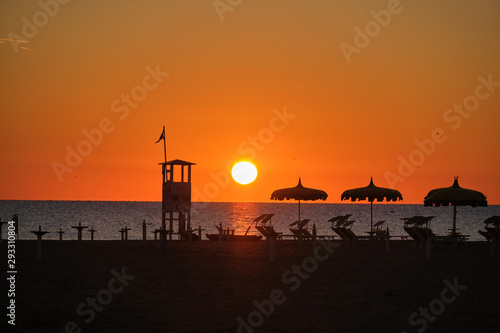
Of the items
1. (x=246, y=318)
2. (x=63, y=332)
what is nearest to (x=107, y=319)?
(x=63, y=332)

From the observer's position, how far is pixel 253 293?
13570 millimetres

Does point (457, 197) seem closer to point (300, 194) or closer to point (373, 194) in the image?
point (373, 194)

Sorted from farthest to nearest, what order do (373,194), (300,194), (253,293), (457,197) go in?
(300,194) → (373,194) → (457,197) → (253,293)

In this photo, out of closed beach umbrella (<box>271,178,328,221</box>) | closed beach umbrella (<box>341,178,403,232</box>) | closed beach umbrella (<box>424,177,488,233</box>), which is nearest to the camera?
closed beach umbrella (<box>424,177,488,233</box>)

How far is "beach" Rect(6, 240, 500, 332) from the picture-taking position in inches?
413

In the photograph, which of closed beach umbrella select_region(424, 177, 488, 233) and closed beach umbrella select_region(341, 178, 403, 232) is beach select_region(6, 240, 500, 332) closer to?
closed beach umbrella select_region(424, 177, 488, 233)

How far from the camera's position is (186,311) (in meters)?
11.5

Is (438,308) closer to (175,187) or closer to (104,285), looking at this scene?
(104,285)

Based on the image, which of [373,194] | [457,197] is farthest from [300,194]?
[457,197]

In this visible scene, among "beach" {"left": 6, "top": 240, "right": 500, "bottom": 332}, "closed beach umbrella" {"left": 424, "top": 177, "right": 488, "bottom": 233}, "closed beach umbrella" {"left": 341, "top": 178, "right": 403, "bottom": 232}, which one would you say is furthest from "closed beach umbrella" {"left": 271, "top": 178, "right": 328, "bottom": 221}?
"beach" {"left": 6, "top": 240, "right": 500, "bottom": 332}

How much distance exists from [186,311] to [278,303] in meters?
1.92

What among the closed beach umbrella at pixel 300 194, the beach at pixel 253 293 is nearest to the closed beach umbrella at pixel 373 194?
the closed beach umbrella at pixel 300 194

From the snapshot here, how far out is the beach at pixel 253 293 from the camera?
34.4 feet

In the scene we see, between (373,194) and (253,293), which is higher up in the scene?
(373,194)
